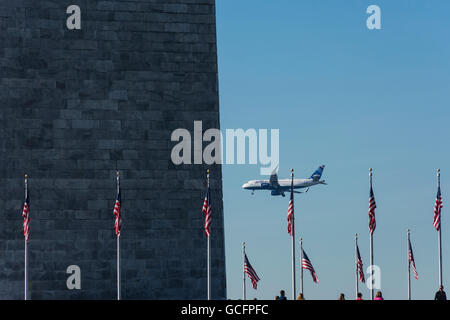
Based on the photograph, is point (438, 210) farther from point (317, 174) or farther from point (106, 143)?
point (317, 174)

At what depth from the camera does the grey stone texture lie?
63.4 m

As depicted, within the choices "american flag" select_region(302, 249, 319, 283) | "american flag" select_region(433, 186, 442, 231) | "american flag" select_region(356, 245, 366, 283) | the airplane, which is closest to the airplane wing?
the airplane

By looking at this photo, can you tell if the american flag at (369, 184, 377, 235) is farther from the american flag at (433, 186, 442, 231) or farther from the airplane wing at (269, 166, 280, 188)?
the airplane wing at (269, 166, 280, 188)

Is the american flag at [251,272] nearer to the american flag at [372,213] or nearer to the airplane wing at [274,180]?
the american flag at [372,213]

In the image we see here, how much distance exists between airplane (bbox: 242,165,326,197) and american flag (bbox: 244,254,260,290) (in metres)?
96.9

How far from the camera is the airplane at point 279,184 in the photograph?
572 feet

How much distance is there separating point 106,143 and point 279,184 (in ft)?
375

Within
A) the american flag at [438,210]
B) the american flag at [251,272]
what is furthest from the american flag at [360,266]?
the american flag at [438,210]

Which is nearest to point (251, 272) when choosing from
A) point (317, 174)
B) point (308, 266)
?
point (308, 266)

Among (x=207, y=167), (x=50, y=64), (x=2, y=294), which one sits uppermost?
(x=50, y=64)
